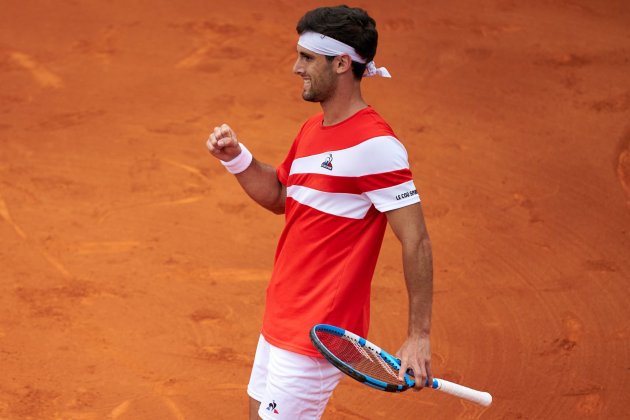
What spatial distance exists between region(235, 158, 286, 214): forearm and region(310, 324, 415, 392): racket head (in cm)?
84

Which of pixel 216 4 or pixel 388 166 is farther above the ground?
pixel 388 166

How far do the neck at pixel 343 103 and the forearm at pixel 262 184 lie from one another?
1.80 ft

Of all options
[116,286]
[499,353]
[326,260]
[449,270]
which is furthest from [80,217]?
[326,260]

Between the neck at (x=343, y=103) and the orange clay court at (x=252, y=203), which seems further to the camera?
the orange clay court at (x=252, y=203)

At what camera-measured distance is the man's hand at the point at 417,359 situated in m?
4.11

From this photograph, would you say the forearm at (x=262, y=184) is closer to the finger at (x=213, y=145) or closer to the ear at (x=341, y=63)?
the finger at (x=213, y=145)

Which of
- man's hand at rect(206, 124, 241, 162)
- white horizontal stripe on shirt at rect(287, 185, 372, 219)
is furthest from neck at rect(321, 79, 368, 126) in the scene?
man's hand at rect(206, 124, 241, 162)

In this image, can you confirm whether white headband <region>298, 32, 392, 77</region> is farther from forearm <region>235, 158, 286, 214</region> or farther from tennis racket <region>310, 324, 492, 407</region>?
tennis racket <region>310, 324, 492, 407</region>

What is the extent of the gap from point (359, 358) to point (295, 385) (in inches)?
13.2

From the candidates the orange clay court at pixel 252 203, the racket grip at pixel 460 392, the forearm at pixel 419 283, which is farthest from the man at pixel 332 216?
the orange clay court at pixel 252 203

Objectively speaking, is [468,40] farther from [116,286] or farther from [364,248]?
[364,248]

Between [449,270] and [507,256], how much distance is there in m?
0.47

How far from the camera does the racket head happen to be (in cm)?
407

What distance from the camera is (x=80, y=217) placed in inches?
312
